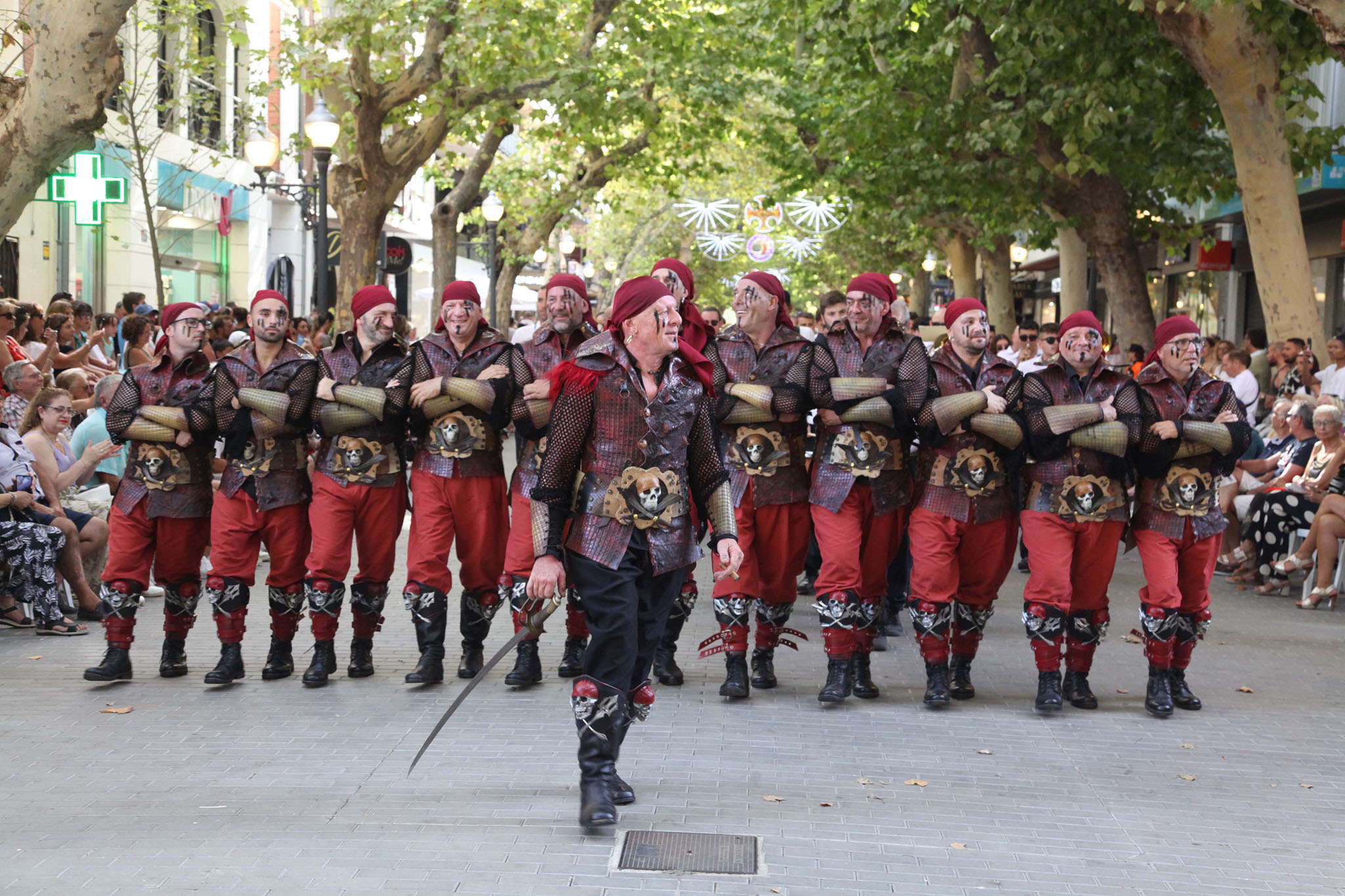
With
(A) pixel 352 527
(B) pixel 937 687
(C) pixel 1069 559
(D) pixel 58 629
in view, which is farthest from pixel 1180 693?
(D) pixel 58 629

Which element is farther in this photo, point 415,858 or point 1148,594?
point 1148,594

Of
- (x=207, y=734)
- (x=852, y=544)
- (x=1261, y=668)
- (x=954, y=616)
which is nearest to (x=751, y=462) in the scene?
(x=852, y=544)

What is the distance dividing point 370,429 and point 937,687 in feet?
10.3

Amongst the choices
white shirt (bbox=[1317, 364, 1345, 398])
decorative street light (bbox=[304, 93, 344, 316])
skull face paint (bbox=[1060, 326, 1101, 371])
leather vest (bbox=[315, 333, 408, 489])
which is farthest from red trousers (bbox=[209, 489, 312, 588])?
decorative street light (bbox=[304, 93, 344, 316])

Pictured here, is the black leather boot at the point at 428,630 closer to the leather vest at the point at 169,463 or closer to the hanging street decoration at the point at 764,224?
the leather vest at the point at 169,463

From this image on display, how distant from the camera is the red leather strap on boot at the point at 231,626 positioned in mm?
7695

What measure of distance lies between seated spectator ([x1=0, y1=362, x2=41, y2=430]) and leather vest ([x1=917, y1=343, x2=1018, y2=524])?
20.5ft

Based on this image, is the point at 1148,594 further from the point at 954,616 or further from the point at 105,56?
the point at 105,56

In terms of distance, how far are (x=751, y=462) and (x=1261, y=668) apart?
11.8ft

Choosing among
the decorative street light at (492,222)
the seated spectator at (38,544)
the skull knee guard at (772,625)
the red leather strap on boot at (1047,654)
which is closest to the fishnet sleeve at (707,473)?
the skull knee guard at (772,625)

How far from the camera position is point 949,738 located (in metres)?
6.96

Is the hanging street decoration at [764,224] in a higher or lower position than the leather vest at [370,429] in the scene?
higher

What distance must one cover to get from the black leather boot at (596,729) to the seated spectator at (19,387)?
6.17 meters

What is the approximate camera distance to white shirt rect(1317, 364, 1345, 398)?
13922 millimetres
